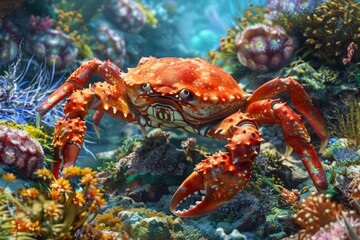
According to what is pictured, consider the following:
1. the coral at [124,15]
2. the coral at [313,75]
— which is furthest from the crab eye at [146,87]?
the coral at [124,15]

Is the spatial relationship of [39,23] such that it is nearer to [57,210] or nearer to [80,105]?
[80,105]

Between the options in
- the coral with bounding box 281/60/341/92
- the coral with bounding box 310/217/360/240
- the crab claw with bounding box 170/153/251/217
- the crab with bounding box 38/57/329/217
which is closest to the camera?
the coral with bounding box 310/217/360/240

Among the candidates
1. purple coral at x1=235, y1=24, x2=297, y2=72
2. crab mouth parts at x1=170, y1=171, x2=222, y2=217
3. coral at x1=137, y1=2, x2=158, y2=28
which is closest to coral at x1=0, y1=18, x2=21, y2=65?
purple coral at x1=235, y1=24, x2=297, y2=72

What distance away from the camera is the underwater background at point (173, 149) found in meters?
3.39

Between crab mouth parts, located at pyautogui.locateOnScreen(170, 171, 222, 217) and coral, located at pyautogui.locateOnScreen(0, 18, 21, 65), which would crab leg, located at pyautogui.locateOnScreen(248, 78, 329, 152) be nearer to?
crab mouth parts, located at pyautogui.locateOnScreen(170, 171, 222, 217)

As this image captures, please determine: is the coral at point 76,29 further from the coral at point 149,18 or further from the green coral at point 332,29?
the green coral at point 332,29

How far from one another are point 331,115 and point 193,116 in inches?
104

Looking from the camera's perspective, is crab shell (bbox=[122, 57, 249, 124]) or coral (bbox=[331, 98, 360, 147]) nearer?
crab shell (bbox=[122, 57, 249, 124])

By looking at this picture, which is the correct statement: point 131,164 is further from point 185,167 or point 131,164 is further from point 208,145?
point 208,145

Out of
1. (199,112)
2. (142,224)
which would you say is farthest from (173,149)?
(142,224)

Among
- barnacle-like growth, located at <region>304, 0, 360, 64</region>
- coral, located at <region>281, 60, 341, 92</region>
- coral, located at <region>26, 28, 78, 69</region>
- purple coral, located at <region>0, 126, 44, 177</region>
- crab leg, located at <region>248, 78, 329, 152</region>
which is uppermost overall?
coral, located at <region>26, 28, 78, 69</region>

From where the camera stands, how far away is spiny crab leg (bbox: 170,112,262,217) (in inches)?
155

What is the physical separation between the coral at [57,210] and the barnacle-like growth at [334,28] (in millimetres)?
4876

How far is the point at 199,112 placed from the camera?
4891 millimetres
